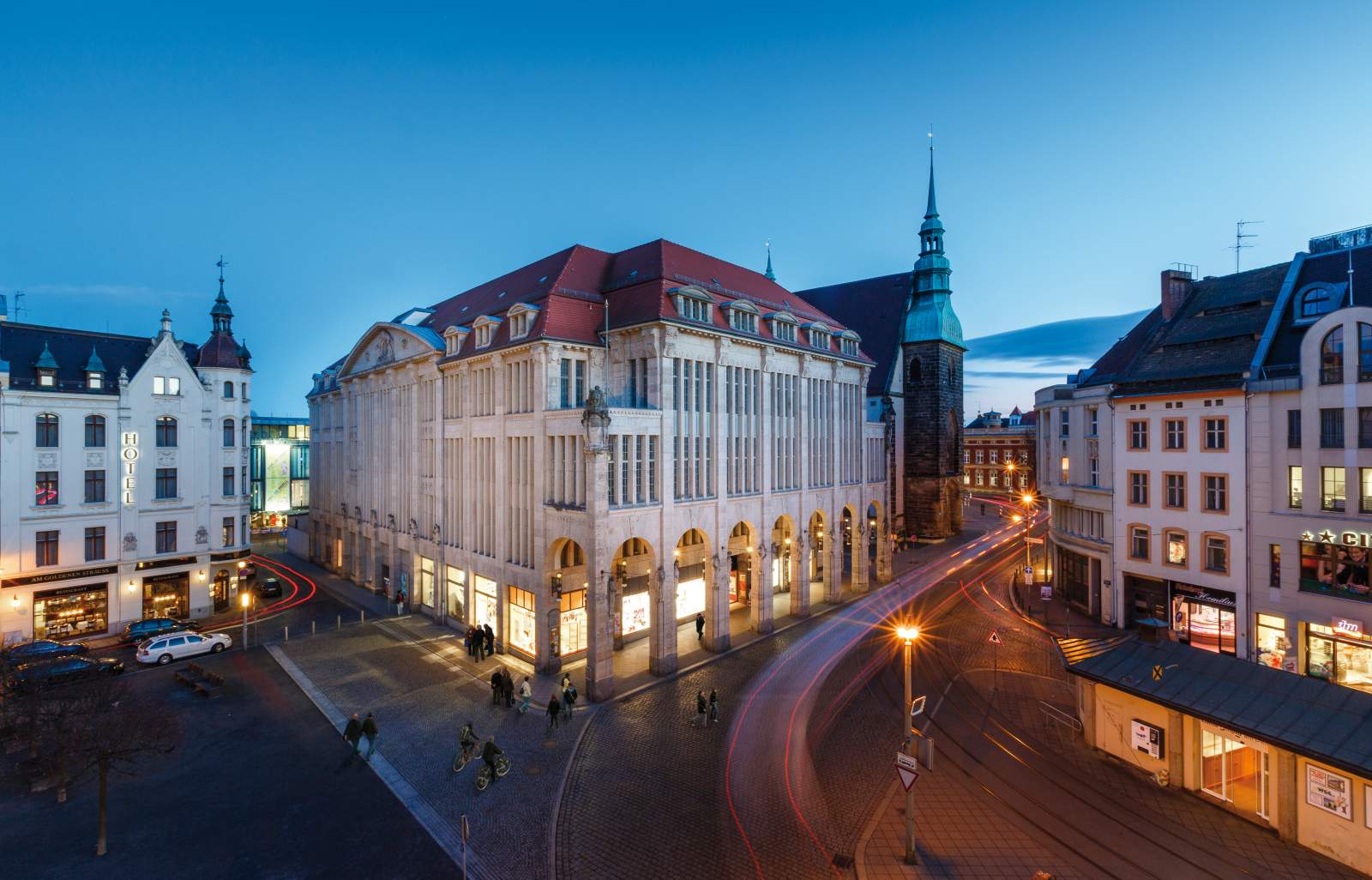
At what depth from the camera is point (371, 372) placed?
149 ft

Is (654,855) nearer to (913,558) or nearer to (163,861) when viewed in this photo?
(163,861)

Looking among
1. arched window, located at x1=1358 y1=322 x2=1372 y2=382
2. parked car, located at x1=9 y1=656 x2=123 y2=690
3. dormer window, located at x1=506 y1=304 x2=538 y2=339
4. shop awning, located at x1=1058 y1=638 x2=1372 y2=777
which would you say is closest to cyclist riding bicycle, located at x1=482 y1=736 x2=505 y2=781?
parked car, located at x1=9 y1=656 x2=123 y2=690

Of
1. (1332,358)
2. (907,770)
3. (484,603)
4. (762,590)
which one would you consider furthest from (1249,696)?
(484,603)

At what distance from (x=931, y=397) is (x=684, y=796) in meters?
58.8

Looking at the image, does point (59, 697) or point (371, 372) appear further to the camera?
point (371, 372)

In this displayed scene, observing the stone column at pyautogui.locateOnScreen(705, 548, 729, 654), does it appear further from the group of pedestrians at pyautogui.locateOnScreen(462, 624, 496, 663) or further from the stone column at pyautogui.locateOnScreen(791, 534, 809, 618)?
the group of pedestrians at pyautogui.locateOnScreen(462, 624, 496, 663)

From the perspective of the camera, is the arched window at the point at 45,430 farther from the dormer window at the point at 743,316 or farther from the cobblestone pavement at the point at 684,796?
the dormer window at the point at 743,316

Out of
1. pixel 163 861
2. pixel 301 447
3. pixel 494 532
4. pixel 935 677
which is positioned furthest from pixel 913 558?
pixel 301 447

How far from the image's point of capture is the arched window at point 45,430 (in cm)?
3369

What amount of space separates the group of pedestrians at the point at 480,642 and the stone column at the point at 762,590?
47.6 feet

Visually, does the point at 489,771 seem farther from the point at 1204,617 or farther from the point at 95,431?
the point at 95,431

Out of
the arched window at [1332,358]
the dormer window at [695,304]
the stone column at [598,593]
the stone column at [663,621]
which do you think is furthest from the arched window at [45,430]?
the arched window at [1332,358]

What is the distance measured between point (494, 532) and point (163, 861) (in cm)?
1843

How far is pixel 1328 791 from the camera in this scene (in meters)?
15.4
